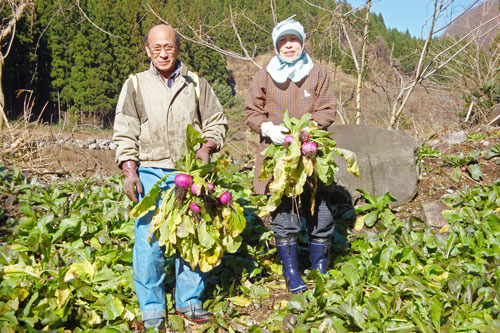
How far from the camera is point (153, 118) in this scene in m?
2.37

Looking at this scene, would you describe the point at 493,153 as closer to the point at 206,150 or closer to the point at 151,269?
the point at 206,150

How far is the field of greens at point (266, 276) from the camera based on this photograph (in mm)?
2303

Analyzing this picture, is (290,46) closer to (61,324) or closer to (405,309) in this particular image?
(405,309)

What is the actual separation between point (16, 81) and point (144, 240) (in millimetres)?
26200

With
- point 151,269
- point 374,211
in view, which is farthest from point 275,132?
point 374,211

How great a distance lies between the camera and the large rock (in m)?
4.17

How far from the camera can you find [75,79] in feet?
85.4

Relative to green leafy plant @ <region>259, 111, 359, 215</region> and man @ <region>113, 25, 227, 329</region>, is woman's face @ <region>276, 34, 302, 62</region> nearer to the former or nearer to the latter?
green leafy plant @ <region>259, 111, 359, 215</region>

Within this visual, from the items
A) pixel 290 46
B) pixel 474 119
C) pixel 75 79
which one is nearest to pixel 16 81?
pixel 75 79

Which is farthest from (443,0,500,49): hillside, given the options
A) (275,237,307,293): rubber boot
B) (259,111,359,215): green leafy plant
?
(275,237,307,293): rubber boot

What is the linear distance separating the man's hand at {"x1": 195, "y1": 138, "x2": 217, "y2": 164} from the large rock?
6.53 feet

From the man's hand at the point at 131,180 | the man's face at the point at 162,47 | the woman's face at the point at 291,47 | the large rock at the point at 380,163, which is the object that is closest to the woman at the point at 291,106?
the woman's face at the point at 291,47

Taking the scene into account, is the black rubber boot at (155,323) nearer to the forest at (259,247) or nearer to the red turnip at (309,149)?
the forest at (259,247)

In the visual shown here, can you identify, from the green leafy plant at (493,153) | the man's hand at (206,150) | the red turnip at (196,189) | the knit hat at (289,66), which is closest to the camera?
the red turnip at (196,189)
